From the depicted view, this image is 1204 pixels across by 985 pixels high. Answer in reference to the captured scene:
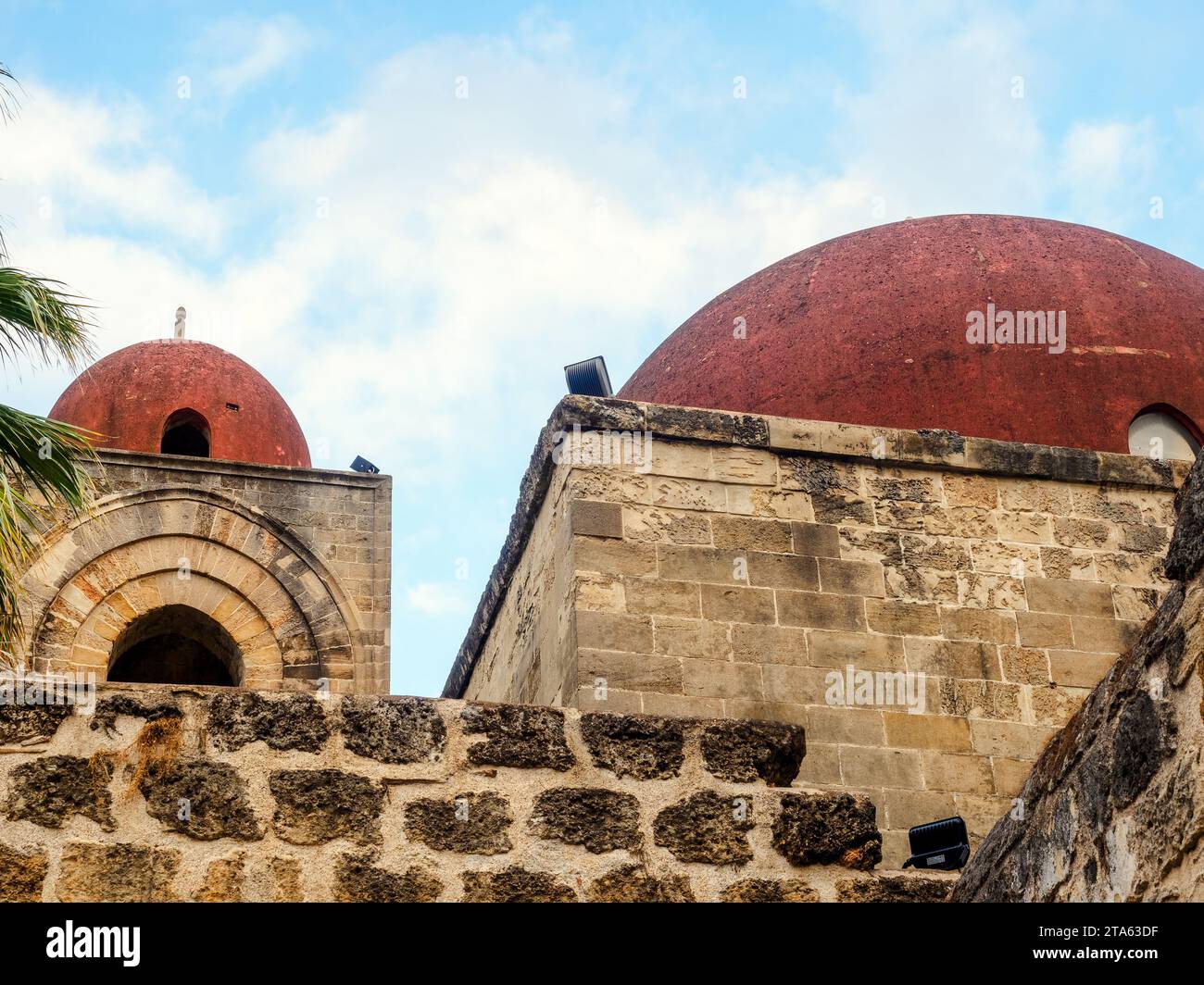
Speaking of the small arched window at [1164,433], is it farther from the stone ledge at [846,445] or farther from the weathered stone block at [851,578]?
the weathered stone block at [851,578]

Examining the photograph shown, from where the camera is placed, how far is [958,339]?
293 inches

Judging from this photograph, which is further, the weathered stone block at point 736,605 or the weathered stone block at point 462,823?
the weathered stone block at point 736,605

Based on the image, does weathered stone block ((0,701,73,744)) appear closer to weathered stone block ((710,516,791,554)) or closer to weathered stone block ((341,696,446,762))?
weathered stone block ((341,696,446,762))

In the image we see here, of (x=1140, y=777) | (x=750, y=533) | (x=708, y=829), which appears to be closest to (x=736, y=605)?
(x=750, y=533)

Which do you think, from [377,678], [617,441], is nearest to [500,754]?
[617,441]

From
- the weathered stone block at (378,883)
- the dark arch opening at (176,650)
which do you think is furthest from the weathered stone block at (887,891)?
the dark arch opening at (176,650)

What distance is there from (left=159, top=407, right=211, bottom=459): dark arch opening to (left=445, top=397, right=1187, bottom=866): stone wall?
28.0 ft

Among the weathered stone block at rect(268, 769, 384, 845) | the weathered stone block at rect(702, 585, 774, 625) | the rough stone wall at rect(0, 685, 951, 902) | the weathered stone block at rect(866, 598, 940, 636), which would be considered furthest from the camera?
the weathered stone block at rect(866, 598, 940, 636)

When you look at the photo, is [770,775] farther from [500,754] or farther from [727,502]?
[727,502]

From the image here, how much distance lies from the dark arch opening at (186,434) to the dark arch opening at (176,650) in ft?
5.32

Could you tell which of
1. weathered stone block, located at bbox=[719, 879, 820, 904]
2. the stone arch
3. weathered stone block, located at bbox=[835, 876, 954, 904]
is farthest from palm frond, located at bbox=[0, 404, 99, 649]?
the stone arch

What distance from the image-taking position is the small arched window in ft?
24.3

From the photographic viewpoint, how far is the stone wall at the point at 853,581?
19.2 ft

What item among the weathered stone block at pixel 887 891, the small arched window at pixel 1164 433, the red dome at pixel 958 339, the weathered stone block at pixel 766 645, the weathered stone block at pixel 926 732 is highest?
the red dome at pixel 958 339
